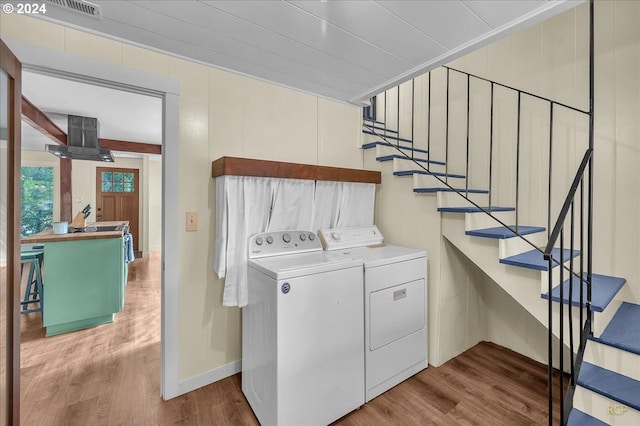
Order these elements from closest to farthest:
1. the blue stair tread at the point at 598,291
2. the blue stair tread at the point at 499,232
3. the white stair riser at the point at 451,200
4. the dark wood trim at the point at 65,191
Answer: the blue stair tread at the point at 598,291 < the blue stair tread at the point at 499,232 < the white stair riser at the point at 451,200 < the dark wood trim at the point at 65,191

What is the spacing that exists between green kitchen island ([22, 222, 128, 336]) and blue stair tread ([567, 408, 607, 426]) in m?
3.88

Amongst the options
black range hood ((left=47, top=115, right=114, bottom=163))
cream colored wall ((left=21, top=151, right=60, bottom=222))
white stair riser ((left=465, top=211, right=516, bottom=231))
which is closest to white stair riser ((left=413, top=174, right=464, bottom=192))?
white stair riser ((left=465, top=211, right=516, bottom=231))

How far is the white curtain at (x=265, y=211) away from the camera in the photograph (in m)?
2.03

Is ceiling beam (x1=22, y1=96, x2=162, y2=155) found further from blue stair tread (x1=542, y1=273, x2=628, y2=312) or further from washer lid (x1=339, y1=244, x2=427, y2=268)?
blue stair tread (x1=542, y1=273, x2=628, y2=312)

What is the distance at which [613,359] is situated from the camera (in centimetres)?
146

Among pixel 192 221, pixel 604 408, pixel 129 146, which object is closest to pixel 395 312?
pixel 604 408

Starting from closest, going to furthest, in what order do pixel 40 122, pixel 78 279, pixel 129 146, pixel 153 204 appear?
pixel 78 279 < pixel 40 122 < pixel 129 146 < pixel 153 204

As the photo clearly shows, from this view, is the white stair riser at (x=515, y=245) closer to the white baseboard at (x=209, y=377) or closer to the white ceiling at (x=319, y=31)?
the white ceiling at (x=319, y=31)

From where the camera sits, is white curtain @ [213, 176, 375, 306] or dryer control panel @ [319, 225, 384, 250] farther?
dryer control panel @ [319, 225, 384, 250]

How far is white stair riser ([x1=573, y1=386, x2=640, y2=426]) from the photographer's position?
4.13ft

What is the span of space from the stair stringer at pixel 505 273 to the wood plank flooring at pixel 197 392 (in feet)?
1.95

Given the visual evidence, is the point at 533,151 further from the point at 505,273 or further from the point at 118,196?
the point at 118,196

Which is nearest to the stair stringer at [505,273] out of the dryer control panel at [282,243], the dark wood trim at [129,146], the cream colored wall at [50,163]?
the dryer control panel at [282,243]

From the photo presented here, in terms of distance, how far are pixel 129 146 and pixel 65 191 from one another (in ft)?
6.55
